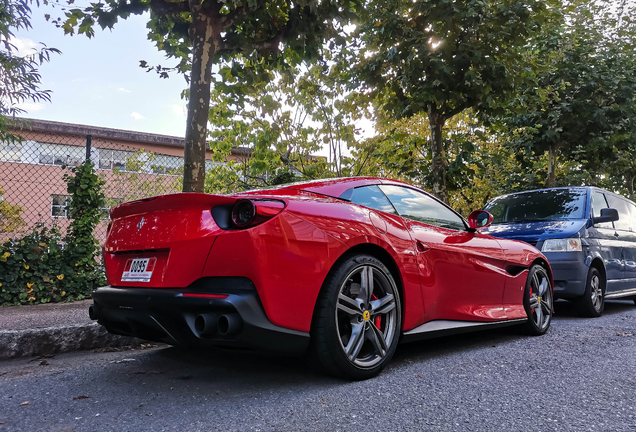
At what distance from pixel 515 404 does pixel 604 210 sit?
4925 millimetres

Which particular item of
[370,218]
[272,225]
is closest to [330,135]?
[370,218]

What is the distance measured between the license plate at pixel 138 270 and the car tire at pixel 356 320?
102 cm

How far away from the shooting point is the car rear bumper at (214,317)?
2.56m

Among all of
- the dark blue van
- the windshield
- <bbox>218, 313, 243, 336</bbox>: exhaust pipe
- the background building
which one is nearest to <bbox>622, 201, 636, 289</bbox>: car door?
the dark blue van

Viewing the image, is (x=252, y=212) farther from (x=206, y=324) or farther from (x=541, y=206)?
(x=541, y=206)

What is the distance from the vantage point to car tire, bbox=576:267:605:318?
20.3 feet

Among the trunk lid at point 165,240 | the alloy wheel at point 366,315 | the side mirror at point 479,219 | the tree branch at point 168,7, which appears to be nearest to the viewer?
the trunk lid at point 165,240

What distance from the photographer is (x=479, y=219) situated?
15.5 ft

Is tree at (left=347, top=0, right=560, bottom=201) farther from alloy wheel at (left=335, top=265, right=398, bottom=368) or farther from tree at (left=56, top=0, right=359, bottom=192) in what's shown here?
alloy wheel at (left=335, top=265, right=398, bottom=368)

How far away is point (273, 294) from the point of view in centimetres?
267

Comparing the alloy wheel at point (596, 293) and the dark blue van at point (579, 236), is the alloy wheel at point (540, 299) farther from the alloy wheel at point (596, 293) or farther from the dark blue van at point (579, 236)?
the alloy wheel at point (596, 293)

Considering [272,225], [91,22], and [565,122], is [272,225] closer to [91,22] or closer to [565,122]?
[91,22]

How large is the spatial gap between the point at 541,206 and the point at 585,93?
8.45m

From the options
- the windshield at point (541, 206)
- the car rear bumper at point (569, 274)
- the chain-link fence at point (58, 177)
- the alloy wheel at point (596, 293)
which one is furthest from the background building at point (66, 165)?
the alloy wheel at point (596, 293)
